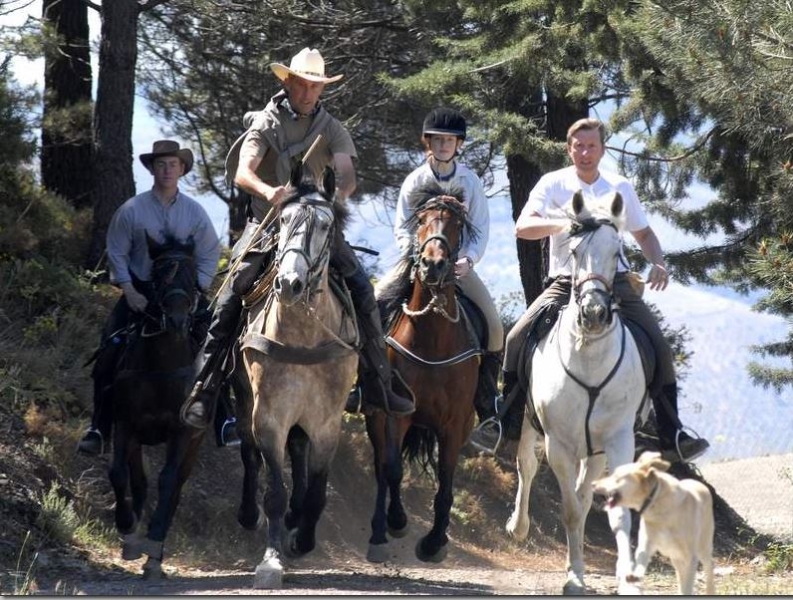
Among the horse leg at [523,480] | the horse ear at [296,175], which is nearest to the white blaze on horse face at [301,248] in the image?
the horse ear at [296,175]

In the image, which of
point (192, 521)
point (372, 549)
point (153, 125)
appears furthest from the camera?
point (153, 125)

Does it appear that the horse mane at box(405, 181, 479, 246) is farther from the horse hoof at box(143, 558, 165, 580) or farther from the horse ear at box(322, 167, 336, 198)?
the horse hoof at box(143, 558, 165, 580)

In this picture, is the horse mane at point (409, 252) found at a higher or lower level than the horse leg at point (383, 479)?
higher

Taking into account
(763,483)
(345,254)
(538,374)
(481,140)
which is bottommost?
(763,483)

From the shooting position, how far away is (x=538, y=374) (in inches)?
407

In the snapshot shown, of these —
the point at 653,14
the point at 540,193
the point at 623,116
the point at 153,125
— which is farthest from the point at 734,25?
the point at 153,125

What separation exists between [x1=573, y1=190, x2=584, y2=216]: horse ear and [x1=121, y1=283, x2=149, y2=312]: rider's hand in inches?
154

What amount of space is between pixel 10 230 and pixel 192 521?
12.6 feet

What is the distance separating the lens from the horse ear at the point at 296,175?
1023 cm

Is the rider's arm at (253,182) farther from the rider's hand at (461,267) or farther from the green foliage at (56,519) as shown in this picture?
the green foliage at (56,519)

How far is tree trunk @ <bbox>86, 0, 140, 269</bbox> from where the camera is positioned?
17.3m

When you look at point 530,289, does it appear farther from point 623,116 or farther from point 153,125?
point 153,125

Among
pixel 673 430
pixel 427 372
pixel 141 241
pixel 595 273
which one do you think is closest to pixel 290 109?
pixel 141 241

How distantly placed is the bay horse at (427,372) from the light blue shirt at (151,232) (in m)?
1.51
